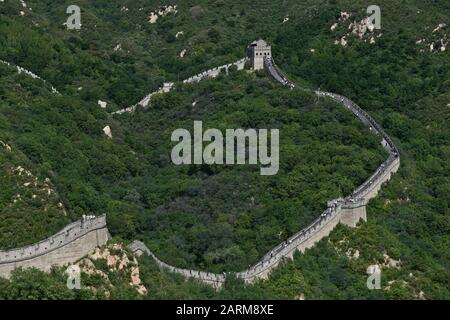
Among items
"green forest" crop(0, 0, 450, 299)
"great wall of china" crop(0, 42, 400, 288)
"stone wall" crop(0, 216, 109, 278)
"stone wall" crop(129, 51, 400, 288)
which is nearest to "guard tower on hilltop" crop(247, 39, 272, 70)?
"green forest" crop(0, 0, 450, 299)

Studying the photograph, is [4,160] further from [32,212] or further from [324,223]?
[324,223]

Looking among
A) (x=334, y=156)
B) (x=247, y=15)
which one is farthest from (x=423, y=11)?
(x=334, y=156)

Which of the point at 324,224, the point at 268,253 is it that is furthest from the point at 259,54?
the point at 268,253

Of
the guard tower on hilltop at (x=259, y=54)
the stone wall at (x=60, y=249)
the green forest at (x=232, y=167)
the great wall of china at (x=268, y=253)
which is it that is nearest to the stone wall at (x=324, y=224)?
the great wall of china at (x=268, y=253)

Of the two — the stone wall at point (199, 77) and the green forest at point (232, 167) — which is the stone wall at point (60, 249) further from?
the stone wall at point (199, 77)

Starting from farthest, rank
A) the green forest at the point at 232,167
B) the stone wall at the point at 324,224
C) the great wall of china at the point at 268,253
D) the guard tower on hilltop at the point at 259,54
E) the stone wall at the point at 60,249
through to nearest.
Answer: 1. the guard tower on hilltop at the point at 259,54
2. the green forest at the point at 232,167
3. the stone wall at the point at 324,224
4. the great wall of china at the point at 268,253
5. the stone wall at the point at 60,249

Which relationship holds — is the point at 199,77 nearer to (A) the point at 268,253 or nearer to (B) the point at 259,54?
(B) the point at 259,54
